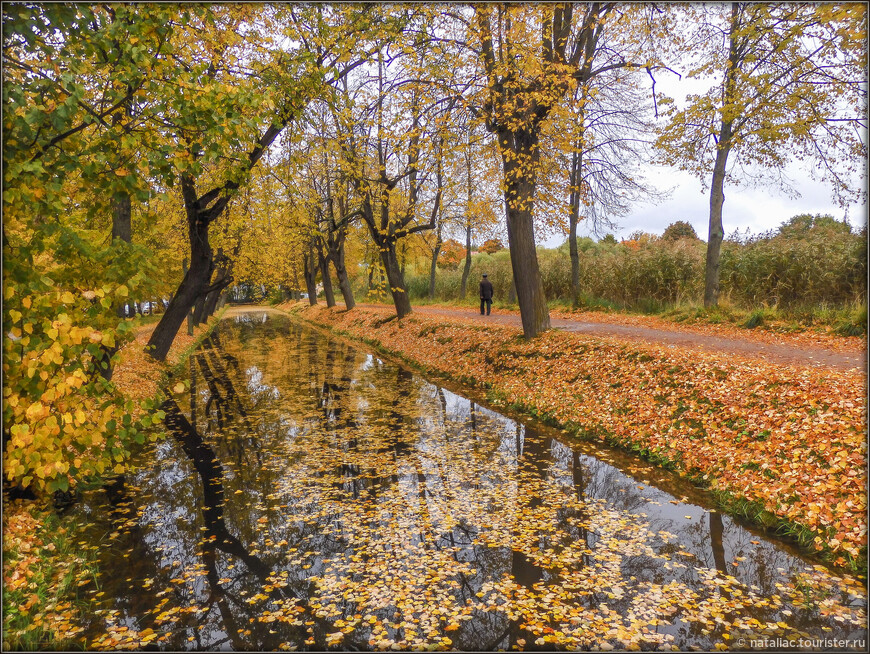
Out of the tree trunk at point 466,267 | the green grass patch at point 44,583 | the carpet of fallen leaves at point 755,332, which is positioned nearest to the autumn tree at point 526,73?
the carpet of fallen leaves at point 755,332

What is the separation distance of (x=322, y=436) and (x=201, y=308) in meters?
22.2

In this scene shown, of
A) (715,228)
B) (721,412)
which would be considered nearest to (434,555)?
(721,412)

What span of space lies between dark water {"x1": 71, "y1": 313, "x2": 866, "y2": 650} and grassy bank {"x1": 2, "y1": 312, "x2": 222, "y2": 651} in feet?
0.66

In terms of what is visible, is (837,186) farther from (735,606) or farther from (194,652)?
(194,652)

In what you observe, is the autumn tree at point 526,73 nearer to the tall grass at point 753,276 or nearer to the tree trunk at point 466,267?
the tall grass at point 753,276

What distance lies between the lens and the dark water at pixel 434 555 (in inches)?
143

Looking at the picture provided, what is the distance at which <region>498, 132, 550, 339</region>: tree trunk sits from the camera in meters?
11.3

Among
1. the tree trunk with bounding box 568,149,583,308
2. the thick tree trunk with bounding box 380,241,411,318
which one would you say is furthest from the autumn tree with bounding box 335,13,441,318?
the tree trunk with bounding box 568,149,583,308

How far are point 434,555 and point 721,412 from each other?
17.1ft

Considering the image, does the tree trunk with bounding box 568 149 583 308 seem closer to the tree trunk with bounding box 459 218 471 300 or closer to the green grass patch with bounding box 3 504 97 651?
the tree trunk with bounding box 459 218 471 300

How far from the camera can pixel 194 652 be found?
3.51 metres

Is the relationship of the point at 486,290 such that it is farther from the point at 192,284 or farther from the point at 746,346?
the point at 192,284

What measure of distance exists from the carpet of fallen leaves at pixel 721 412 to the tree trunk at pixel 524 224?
82cm

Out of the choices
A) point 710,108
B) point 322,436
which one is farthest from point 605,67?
point 322,436
